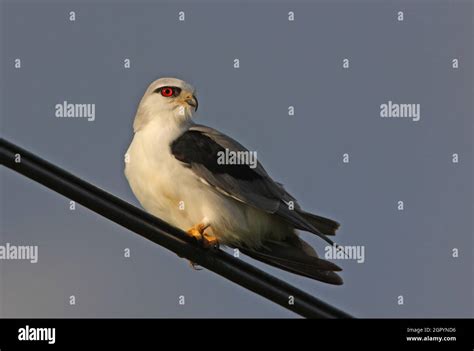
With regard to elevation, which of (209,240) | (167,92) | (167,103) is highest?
(167,92)

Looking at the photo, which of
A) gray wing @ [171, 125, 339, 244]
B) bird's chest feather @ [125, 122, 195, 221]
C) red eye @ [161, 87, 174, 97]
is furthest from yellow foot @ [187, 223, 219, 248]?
red eye @ [161, 87, 174, 97]

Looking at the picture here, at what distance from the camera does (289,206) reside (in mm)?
7879

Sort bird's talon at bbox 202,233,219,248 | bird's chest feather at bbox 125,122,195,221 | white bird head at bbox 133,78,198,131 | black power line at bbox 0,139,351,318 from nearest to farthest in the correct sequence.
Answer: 1. black power line at bbox 0,139,351,318
2. bird's talon at bbox 202,233,219,248
3. bird's chest feather at bbox 125,122,195,221
4. white bird head at bbox 133,78,198,131

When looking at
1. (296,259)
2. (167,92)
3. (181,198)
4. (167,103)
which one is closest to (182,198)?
(181,198)

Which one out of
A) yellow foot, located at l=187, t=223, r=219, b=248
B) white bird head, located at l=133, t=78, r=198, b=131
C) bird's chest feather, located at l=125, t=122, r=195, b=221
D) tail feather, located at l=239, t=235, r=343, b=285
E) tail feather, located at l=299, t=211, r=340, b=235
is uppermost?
white bird head, located at l=133, t=78, r=198, b=131

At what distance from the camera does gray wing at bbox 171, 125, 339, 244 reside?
25.2 ft

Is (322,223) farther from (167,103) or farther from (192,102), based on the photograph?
(167,103)

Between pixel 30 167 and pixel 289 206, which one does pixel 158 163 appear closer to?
pixel 289 206

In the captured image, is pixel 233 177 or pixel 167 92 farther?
pixel 167 92

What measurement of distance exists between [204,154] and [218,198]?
42 centimetres

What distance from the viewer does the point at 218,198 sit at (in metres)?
7.67

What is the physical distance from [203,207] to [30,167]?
2.76m

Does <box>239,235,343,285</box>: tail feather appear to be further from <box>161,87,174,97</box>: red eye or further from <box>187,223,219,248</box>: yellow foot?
<box>161,87,174,97</box>: red eye
